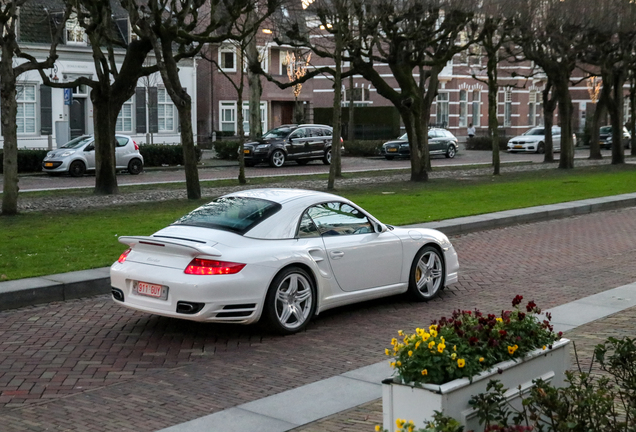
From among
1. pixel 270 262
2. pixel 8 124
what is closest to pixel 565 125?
pixel 8 124

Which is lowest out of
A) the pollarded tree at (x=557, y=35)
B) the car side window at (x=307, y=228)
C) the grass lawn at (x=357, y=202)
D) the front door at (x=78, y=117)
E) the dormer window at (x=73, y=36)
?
the grass lawn at (x=357, y=202)

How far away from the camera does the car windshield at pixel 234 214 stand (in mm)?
8461

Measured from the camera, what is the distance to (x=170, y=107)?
48.2 m

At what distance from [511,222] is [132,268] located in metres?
11.1

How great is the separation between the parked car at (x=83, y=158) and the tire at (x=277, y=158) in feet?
20.3

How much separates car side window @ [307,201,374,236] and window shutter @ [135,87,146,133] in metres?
38.4

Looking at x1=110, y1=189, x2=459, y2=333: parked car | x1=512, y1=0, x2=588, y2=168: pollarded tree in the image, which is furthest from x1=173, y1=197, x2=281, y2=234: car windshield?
x1=512, y1=0, x2=588, y2=168: pollarded tree

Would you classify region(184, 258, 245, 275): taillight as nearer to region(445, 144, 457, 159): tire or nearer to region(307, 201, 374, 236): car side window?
region(307, 201, 374, 236): car side window

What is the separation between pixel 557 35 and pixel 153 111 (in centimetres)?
2353

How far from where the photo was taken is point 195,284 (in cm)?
764

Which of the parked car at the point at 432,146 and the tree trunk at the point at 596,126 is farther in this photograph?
the parked car at the point at 432,146

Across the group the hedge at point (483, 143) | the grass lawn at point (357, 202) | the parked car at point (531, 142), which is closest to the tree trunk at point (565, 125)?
the grass lawn at point (357, 202)

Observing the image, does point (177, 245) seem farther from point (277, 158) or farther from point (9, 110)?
point (277, 158)

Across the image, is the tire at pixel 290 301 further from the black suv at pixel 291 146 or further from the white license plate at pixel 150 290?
the black suv at pixel 291 146
